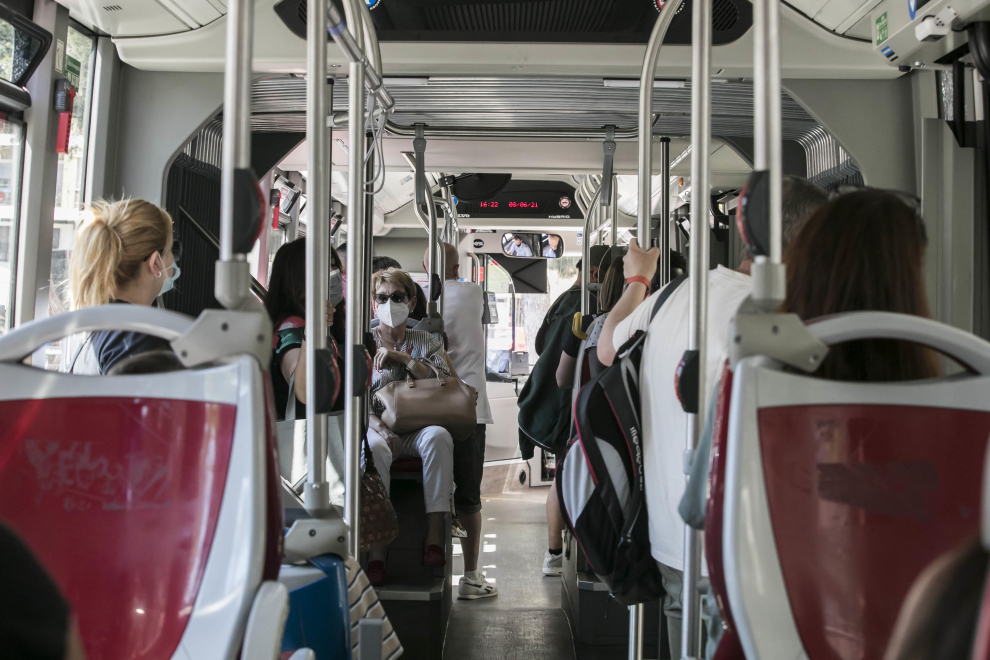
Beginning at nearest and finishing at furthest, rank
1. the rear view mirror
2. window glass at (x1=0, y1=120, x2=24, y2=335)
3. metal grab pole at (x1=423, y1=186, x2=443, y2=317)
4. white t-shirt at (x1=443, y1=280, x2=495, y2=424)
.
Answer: window glass at (x1=0, y1=120, x2=24, y2=335)
metal grab pole at (x1=423, y1=186, x2=443, y2=317)
white t-shirt at (x1=443, y1=280, x2=495, y2=424)
the rear view mirror

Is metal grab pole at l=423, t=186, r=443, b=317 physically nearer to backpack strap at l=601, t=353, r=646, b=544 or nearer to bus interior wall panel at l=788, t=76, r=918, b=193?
bus interior wall panel at l=788, t=76, r=918, b=193

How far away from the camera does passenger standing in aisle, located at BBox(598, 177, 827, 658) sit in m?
1.66

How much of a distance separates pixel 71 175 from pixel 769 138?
267cm

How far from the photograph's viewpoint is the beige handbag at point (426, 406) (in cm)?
345

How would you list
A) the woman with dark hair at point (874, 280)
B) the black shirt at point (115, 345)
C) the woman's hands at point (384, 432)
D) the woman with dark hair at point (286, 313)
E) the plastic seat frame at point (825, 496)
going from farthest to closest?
the woman's hands at point (384, 432)
the woman with dark hair at point (286, 313)
the black shirt at point (115, 345)
the woman with dark hair at point (874, 280)
the plastic seat frame at point (825, 496)

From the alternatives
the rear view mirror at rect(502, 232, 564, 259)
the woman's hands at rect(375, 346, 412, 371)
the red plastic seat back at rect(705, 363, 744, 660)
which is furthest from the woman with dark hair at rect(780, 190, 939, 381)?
the rear view mirror at rect(502, 232, 564, 259)

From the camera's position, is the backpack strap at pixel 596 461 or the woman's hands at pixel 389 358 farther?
the woman's hands at pixel 389 358

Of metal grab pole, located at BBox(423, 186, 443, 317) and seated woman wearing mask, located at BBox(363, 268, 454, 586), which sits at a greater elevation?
metal grab pole, located at BBox(423, 186, 443, 317)

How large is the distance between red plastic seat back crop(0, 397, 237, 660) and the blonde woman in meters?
0.75

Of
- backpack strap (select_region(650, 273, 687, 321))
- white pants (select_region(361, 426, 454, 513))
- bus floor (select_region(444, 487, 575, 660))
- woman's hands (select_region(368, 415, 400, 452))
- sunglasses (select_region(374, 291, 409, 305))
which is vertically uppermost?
sunglasses (select_region(374, 291, 409, 305))

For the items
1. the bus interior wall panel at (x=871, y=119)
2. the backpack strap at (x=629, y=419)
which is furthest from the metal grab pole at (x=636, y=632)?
the bus interior wall panel at (x=871, y=119)

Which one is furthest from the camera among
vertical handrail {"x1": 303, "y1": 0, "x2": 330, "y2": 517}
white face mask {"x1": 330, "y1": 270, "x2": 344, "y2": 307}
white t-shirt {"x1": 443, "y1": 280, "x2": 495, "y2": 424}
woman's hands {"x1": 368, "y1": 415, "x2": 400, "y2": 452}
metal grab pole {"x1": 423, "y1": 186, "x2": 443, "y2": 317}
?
white t-shirt {"x1": 443, "y1": 280, "x2": 495, "y2": 424}

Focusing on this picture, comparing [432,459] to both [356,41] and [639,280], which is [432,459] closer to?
[639,280]

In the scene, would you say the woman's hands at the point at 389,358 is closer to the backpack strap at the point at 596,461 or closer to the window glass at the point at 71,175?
the window glass at the point at 71,175
